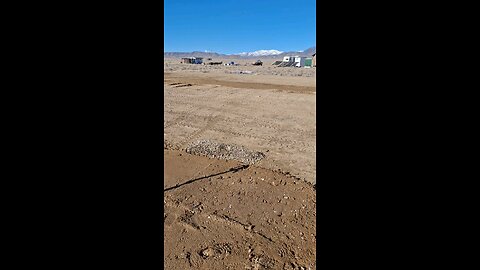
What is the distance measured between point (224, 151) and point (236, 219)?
2.65m

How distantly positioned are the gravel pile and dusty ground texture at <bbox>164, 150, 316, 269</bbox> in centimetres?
50

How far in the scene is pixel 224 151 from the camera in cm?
644

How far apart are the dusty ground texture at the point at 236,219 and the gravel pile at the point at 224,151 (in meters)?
0.50

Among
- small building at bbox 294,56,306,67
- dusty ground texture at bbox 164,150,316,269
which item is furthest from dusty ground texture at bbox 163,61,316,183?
small building at bbox 294,56,306,67

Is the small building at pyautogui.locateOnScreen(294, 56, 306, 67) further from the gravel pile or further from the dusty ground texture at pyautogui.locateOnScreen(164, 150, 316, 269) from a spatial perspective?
the dusty ground texture at pyautogui.locateOnScreen(164, 150, 316, 269)

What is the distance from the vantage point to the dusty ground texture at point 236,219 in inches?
125

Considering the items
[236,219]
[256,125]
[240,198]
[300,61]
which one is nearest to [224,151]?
[240,198]

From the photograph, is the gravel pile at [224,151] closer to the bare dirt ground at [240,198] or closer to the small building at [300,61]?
the bare dirt ground at [240,198]

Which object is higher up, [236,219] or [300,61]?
[300,61]

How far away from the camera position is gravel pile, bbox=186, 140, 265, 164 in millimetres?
6080

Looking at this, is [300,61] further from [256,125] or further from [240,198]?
[240,198]

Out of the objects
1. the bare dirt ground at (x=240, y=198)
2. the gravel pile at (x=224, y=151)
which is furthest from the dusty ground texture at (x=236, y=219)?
the gravel pile at (x=224, y=151)
